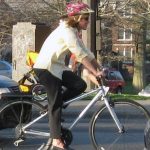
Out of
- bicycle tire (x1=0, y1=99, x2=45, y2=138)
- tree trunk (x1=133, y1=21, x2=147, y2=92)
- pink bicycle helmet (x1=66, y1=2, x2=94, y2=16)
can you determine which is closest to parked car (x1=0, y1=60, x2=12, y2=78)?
tree trunk (x1=133, y1=21, x2=147, y2=92)

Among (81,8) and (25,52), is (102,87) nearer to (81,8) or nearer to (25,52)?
(81,8)

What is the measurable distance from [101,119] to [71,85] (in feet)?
1.57

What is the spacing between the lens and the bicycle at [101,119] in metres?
6.86

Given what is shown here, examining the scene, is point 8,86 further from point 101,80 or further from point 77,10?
point 77,10

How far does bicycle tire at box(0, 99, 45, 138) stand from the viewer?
7064mm

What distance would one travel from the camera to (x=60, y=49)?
22.0 feet

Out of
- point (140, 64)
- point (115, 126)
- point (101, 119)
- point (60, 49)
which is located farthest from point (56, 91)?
point (140, 64)

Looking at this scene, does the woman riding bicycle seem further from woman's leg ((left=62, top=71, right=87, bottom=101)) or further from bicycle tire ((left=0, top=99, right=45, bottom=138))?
bicycle tire ((left=0, top=99, right=45, bottom=138))

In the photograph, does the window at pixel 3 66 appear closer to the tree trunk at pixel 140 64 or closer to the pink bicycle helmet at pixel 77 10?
the tree trunk at pixel 140 64

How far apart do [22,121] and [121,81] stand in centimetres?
3345

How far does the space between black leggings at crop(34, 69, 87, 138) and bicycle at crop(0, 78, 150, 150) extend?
10 cm

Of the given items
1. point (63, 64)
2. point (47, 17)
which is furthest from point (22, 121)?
point (47, 17)

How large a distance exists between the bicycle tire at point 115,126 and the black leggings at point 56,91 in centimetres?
34

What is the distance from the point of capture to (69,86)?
6.86m
